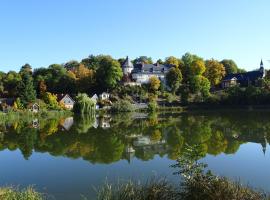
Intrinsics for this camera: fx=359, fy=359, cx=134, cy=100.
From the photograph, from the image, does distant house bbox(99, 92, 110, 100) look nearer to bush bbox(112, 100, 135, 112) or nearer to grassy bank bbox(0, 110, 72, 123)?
bush bbox(112, 100, 135, 112)

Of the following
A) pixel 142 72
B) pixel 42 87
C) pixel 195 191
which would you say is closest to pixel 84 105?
pixel 42 87

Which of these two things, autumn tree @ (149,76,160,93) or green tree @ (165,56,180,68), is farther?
green tree @ (165,56,180,68)

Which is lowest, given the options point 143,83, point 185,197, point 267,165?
point 267,165

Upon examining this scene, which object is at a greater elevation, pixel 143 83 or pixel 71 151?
pixel 143 83

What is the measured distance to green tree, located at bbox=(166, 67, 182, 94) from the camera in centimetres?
7741

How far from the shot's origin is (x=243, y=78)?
84.9m

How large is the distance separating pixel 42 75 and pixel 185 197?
76.8 meters

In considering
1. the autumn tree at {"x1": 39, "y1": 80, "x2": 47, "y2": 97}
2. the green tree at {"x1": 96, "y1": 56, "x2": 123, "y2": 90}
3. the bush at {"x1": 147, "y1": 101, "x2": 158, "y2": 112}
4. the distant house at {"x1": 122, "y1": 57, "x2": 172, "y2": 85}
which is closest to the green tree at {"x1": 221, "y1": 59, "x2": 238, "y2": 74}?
the distant house at {"x1": 122, "y1": 57, "x2": 172, "y2": 85}

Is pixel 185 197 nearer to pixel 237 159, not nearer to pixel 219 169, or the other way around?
pixel 219 169

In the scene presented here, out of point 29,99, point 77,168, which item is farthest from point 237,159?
point 29,99

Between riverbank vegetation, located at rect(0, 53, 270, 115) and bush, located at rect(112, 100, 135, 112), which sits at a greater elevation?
riverbank vegetation, located at rect(0, 53, 270, 115)

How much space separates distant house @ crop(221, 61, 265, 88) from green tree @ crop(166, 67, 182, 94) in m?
12.9

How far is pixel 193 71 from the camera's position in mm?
80438

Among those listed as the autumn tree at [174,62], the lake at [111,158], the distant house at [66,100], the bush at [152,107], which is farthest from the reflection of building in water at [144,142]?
the autumn tree at [174,62]
